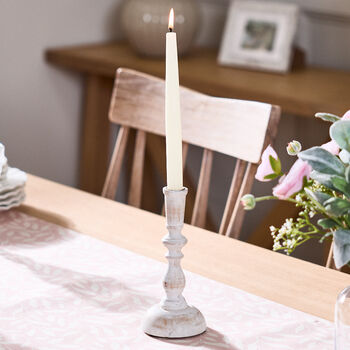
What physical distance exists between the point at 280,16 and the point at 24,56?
86 cm

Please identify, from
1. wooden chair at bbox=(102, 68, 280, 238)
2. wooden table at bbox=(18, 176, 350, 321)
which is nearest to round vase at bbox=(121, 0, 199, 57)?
wooden chair at bbox=(102, 68, 280, 238)

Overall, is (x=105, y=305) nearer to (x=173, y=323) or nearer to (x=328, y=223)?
(x=173, y=323)

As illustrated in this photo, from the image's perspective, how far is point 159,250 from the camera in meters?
1.06

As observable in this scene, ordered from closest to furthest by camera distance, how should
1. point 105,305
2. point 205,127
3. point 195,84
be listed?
point 105,305
point 205,127
point 195,84

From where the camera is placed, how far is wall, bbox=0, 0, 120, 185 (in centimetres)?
231

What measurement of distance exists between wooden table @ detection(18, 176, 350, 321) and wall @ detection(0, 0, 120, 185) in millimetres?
1102

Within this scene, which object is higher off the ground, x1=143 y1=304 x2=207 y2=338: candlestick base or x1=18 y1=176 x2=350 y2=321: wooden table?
x1=143 y1=304 x2=207 y2=338: candlestick base

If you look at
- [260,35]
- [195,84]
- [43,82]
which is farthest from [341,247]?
[43,82]

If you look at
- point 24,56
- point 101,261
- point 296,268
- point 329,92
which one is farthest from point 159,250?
point 24,56

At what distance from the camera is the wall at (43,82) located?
2312mm

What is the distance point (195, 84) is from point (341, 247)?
1.57 meters

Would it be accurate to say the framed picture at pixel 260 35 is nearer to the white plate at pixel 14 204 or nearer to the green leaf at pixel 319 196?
the white plate at pixel 14 204

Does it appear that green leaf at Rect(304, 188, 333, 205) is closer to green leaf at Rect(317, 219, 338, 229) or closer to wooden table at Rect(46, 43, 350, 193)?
green leaf at Rect(317, 219, 338, 229)

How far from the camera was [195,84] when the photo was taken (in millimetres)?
2143
